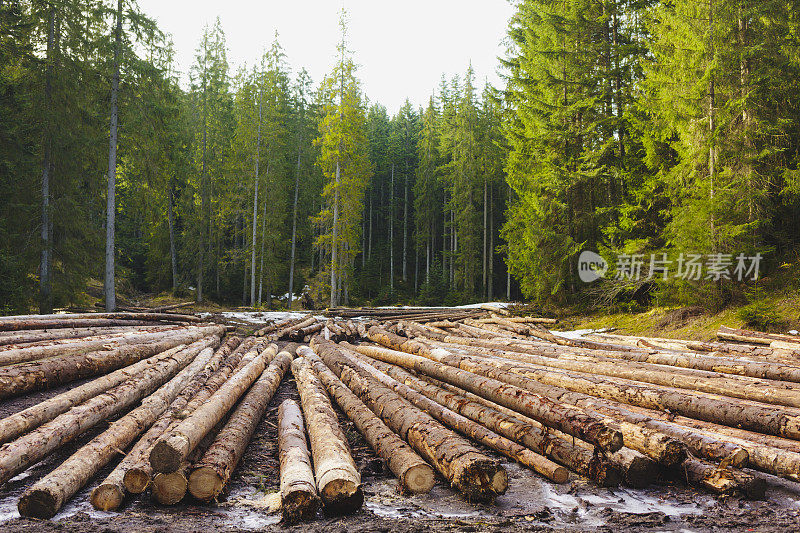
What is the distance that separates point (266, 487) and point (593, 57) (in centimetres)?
2128

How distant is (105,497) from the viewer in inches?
139

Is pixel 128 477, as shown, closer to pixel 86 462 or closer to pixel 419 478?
pixel 86 462

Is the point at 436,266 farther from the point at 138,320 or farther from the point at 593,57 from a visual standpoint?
the point at 138,320

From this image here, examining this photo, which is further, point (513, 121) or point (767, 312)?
point (513, 121)

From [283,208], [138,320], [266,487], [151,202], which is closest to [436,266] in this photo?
[283,208]

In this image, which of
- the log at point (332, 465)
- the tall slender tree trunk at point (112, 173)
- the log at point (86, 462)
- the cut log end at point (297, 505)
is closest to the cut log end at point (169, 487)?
the log at point (86, 462)

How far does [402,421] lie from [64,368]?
231 inches

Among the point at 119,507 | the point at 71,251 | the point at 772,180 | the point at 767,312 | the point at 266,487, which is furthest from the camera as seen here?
the point at 71,251

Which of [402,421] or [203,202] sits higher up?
[203,202]

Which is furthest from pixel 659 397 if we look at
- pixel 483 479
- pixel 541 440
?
pixel 483 479

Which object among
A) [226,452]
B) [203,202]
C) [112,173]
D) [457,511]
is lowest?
[457,511]

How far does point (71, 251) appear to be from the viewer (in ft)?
54.5

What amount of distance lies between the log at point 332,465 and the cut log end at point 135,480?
58.5 inches

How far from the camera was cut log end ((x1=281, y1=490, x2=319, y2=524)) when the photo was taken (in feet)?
11.0
